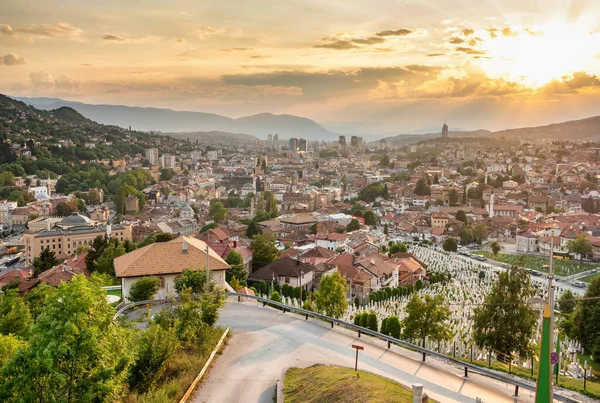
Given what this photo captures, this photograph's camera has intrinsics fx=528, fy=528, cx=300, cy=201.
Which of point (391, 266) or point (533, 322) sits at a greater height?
point (533, 322)

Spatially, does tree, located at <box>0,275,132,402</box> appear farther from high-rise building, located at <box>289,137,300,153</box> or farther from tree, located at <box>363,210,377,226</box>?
high-rise building, located at <box>289,137,300,153</box>

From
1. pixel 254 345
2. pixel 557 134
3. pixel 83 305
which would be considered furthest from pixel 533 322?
pixel 557 134

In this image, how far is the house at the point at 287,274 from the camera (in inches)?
857

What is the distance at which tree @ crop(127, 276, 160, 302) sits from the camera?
12.2 meters

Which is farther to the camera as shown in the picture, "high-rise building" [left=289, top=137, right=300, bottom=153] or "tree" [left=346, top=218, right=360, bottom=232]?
"high-rise building" [left=289, top=137, right=300, bottom=153]

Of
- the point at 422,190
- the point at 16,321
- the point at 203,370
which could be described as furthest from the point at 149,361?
the point at 422,190

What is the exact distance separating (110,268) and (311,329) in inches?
404

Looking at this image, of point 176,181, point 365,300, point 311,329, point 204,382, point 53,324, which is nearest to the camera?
point 53,324

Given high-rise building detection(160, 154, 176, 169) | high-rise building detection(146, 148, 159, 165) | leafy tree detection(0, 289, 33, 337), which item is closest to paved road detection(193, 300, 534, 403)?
leafy tree detection(0, 289, 33, 337)

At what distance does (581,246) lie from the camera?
36.6 m

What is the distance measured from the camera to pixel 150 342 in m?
7.32

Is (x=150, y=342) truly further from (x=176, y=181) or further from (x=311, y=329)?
(x=176, y=181)

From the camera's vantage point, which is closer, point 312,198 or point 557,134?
point 312,198

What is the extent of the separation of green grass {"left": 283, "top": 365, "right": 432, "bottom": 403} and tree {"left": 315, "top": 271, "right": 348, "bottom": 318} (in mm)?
6911
